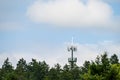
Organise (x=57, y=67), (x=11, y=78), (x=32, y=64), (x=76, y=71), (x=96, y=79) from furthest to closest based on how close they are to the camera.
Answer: (x=32, y=64) → (x=57, y=67) → (x=76, y=71) → (x=11, y=78) → (x=96, y=79)

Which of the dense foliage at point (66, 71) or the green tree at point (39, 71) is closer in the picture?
the dense foliage at point (66, 71)

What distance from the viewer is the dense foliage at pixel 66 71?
3528cm

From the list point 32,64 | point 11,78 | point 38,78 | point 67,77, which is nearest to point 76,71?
point 67,77

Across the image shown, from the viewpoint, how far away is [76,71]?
108m

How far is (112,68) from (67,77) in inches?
2606

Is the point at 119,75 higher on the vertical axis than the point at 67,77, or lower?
lower

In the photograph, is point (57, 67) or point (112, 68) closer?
point (112, 68)

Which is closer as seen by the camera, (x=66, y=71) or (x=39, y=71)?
(x=66, y=71)

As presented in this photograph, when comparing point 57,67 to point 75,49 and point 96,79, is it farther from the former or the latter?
point 96,79

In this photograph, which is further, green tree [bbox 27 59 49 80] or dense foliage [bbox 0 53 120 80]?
green tree [bbox 27 59 49 80]

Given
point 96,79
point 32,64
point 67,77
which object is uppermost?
point 32,64

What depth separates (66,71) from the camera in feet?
348

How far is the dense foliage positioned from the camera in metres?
35.3

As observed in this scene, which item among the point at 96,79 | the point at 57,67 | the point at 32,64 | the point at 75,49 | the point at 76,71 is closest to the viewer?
the point at 96,79
